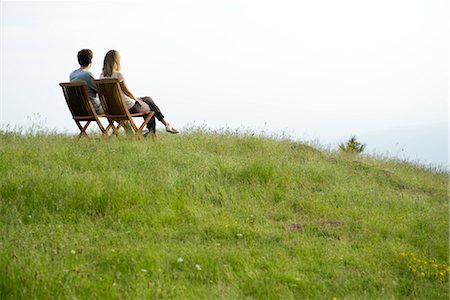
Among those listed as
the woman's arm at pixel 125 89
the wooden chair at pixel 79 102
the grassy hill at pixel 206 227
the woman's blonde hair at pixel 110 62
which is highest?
the woman's blonde hair at pixel 110 62

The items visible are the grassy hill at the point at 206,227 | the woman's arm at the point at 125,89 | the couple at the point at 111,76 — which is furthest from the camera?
the couple at the point at 111,76

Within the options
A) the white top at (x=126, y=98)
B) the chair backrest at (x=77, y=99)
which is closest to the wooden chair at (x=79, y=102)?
the chair backrest at (x=77, y=99)

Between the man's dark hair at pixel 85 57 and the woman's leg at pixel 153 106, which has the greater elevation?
the man's dark hair at pixel 85 57

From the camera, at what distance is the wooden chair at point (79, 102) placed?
10.1 metres

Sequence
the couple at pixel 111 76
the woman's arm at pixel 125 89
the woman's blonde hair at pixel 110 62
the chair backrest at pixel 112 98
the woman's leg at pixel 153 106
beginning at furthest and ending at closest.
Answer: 1. the woman's leg at pixel 153 106
2. the woman's blonde hair at pixel 110 62
3. the couple at pixel 111 76
4. the woman's arm at pixel 125 89
5. the chair backrest at pixel 112 98

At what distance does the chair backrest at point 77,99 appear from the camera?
33.2 feet

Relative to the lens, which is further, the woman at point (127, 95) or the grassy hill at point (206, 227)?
the woman at point (127, 95)

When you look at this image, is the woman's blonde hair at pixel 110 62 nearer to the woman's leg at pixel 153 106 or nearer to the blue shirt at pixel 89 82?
the blue shirt at pixel 89 82

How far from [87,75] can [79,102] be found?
0.50 meters

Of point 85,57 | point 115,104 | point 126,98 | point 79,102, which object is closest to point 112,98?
point 115,104

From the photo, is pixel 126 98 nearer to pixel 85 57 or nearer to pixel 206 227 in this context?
pixel 85 57

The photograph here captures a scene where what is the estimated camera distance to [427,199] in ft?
28.1

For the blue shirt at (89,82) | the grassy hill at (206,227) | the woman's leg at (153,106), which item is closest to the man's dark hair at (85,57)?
the blue shirt at (89,82)

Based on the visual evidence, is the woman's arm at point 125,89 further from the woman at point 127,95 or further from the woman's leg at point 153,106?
the woman's leg at point 153,106
